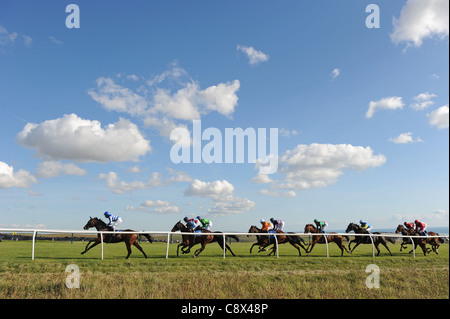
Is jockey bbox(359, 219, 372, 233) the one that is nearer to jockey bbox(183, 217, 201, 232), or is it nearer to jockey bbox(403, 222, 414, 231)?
jockey bbox(403, 222, 414, 231)

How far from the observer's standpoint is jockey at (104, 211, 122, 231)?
1221cm

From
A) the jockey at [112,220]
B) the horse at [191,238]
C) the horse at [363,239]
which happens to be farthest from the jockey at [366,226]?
the jockey at [112,220]

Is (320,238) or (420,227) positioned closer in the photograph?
(320,238)

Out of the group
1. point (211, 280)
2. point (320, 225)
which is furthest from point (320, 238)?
point (211, 280)

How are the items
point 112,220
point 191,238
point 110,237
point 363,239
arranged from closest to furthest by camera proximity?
point 110,237, point 112,220, point 191,238, point 363,239

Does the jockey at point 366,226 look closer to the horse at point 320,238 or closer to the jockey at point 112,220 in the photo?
the horse at point 320,238

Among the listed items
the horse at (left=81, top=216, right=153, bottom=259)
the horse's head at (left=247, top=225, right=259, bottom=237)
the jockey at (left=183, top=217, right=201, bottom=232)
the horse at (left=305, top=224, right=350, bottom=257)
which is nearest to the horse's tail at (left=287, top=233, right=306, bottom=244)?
the horse at (left=305, top=224, right=350, bottom=257)

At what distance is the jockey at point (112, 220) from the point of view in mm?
12212

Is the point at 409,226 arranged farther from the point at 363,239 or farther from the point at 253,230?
the point at 253,230

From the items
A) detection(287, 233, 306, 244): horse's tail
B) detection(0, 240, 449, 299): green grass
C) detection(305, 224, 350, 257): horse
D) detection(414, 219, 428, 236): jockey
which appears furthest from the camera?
detection(414, 219, 428, 236): jockey

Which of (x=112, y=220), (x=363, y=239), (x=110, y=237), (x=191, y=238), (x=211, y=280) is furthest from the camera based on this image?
(x=363, y=239)

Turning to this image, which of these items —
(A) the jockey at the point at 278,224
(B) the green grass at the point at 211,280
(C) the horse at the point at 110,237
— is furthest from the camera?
(A) the jockey at the point at 278,224

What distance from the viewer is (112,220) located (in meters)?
12.3

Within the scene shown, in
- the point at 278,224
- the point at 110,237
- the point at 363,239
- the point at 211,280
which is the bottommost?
the point at 211,280
